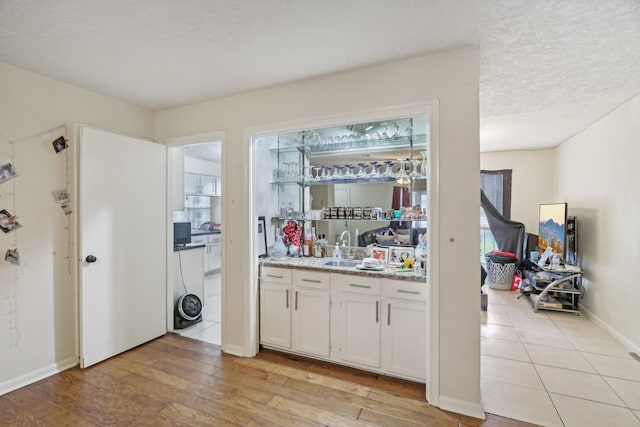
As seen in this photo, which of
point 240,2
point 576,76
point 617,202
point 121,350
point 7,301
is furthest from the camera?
point 617,202

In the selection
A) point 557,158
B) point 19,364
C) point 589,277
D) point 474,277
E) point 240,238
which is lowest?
point 19,364

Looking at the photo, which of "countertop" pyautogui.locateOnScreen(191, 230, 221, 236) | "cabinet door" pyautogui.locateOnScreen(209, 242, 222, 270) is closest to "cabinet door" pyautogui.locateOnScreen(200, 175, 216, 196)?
"countertop" pyautogui.locateOnScreen(191, 230, 221, 236)

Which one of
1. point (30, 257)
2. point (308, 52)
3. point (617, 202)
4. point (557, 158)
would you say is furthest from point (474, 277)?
point (557, 158)

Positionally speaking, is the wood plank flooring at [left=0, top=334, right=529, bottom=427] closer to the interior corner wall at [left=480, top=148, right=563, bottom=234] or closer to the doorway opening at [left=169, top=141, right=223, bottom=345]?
the doorway opening at [left=169, top=141, right=223, bottom=345]

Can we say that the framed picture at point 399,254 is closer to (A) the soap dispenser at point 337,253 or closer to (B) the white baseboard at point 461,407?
(A) the soap dispenser at point 337,253

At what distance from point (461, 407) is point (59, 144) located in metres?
3.79

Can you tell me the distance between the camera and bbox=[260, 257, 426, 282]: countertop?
230 cm

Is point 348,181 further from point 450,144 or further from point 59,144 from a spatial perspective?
point 59,144

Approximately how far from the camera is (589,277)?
12.5ft

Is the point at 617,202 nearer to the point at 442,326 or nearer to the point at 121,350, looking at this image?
the point at 442,326

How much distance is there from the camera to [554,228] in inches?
167

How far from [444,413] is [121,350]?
9.37 feet

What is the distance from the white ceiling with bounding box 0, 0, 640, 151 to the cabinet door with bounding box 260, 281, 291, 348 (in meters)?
1.90

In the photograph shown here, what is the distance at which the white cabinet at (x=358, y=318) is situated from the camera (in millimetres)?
2395
